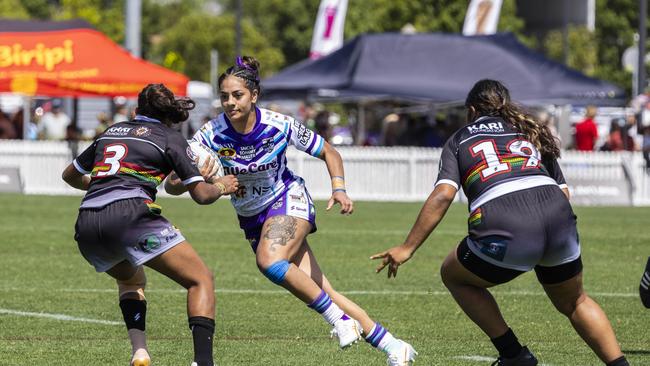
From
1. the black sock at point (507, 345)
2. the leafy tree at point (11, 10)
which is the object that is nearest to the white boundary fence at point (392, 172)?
the black sock at point (507, 345)

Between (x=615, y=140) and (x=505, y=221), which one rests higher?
(x=505, y=221)

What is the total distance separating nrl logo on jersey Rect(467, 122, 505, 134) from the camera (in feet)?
24.7

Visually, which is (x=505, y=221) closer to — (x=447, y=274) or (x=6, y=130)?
(x=447, y=274)

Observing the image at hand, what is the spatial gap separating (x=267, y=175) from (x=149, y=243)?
1319mm

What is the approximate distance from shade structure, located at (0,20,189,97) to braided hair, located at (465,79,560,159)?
21632 mm

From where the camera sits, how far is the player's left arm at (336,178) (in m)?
8.41

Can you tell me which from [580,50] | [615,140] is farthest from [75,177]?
[580,50]

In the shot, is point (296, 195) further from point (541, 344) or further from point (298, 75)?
point (298, 75)

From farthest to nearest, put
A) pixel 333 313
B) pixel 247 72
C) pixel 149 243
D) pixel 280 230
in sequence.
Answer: pixel 247 72 → pixel 280 230 → pixel 333 313 → pixel 149 243

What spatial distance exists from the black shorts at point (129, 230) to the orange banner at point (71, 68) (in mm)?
21517

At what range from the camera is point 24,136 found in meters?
34.7

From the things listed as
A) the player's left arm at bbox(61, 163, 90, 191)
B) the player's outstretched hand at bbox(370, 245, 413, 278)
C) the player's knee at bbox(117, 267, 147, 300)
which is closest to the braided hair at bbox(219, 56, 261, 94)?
the player's left arm at bbox(61, 163, 90, 191)

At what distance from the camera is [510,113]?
301 inches

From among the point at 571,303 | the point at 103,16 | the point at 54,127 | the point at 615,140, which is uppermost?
the point at 571,303
